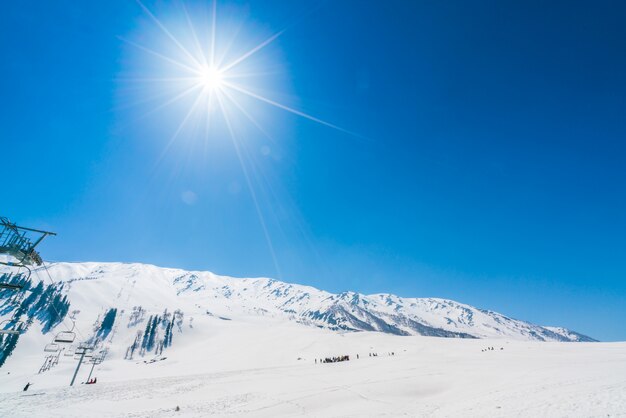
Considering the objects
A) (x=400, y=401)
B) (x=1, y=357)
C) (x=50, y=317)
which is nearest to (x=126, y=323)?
(x=50, y=317)

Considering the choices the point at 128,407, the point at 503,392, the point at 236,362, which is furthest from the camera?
the point at 236,362

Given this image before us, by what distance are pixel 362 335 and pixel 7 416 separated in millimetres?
82822

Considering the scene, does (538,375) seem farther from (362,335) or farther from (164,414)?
(362,335)

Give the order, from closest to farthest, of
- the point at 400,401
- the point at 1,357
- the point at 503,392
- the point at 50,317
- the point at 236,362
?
the point at 503,392 → the point at 400,401 → the point at 236,362 → the point at 1,357 → the point at 50,317

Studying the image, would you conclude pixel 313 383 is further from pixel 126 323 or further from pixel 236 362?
pixel 126 323

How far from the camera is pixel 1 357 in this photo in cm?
10538

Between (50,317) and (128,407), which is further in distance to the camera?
(50,317)

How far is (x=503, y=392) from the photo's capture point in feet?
70.7

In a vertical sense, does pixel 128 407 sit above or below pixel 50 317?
below

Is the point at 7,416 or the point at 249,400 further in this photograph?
the point at 249,400

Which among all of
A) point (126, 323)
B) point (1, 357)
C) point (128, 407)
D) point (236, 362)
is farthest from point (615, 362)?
point (126, 323)

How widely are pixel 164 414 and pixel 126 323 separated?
653 ft

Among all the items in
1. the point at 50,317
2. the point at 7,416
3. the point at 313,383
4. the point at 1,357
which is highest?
the point at 50,317

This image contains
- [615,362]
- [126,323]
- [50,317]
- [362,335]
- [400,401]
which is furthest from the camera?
[126,323]
